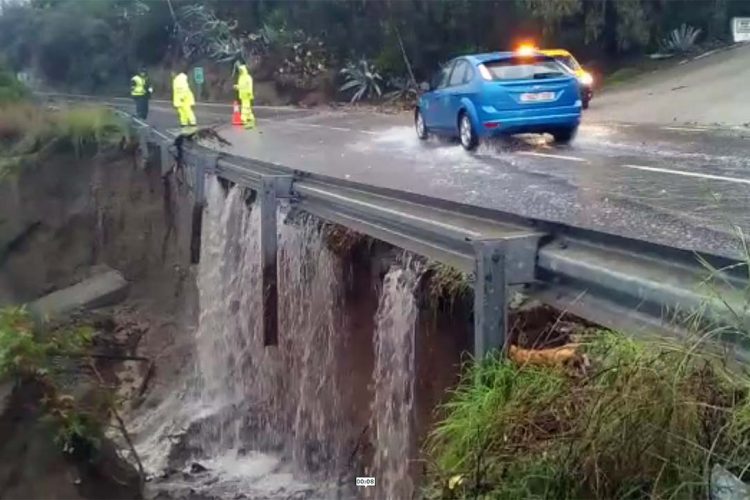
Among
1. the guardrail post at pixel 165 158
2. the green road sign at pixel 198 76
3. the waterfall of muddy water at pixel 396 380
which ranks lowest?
the waterfall of muddy water at pixel 396 380

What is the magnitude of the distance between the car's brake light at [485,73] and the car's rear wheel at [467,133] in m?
0.67

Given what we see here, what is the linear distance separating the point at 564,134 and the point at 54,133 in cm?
1461

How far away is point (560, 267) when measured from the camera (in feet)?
17.2

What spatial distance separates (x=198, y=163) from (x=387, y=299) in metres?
8.28

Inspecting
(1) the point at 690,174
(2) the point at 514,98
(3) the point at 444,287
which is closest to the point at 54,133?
(2) the point at 514,98

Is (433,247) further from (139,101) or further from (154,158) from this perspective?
(139,101)

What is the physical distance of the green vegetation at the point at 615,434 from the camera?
3.60 m

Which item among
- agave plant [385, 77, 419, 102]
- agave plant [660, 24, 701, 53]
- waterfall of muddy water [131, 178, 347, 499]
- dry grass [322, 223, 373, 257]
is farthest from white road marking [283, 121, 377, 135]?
agave plant [660, 24, 701, 53]

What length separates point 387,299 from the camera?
8.27m

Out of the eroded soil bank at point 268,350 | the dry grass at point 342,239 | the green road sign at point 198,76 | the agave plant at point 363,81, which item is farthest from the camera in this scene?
the green road sign at point 198,76

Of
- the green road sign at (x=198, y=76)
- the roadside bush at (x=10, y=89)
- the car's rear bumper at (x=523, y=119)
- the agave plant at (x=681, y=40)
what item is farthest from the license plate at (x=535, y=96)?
the green road sign at (x=198, y=76)

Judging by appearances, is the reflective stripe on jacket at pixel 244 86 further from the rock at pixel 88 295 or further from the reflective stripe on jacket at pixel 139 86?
the rock at pixel 88 295

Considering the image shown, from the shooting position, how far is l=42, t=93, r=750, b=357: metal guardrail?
424 centimetres

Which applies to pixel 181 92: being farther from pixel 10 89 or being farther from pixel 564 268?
pixel 564 268
